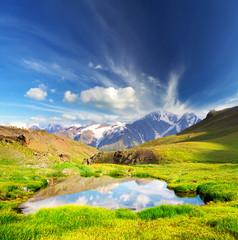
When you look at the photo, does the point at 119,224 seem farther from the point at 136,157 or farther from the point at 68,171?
the point at 136,157

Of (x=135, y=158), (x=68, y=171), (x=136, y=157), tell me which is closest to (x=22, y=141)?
(x=68, y=171)

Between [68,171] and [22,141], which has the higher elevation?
[22,141]

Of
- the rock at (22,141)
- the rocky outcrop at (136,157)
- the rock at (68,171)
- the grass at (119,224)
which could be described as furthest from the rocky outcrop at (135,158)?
the grass at (119,224)

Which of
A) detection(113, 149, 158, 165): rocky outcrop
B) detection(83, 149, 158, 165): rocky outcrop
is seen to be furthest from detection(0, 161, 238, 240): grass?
detection(113, 149, 158, 165): rocky outcrop

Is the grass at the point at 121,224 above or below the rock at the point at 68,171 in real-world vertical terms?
above

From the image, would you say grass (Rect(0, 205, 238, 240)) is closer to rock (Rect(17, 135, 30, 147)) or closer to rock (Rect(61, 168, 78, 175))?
rock (Rect(61, 168, 78, 175))

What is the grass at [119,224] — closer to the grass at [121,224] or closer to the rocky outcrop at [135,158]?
the grass at [121,224]

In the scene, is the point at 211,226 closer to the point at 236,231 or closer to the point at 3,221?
the point at 236,231

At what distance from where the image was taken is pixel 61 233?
8227 mm

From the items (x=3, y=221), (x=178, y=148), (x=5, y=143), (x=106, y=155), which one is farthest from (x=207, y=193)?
(x=106, y=155)

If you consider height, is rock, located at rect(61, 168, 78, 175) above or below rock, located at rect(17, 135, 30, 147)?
below

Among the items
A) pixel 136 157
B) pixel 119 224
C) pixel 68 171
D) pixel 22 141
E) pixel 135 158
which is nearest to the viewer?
pixel 119 224

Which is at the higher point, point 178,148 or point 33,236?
point 178,148

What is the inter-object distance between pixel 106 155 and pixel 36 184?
318 ft
